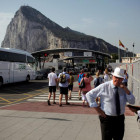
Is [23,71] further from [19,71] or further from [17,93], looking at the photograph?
[17,93]

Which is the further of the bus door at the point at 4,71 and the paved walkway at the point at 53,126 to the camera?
the bus door at the point at 4,71

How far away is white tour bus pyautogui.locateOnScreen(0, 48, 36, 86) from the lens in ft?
66.4

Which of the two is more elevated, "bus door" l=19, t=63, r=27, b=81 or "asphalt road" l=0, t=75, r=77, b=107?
"bus door" l=19, t=63, r=27, b=81

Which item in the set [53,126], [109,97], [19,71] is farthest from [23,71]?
[109,97]

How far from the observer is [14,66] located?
22.4 meters

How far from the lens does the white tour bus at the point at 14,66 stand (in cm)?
2024

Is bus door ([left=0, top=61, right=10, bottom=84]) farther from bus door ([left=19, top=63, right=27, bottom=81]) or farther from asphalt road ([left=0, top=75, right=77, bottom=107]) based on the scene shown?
bus door ([left=19, top=63, right=27, bottom=81])

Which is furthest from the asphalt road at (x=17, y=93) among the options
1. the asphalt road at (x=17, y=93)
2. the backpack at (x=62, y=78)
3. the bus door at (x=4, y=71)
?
the backpack at (x=62, y=78)

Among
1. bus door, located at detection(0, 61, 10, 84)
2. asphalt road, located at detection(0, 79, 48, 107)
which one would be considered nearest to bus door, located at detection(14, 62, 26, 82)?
bus door, located at detection(0, 61, 10, 84)

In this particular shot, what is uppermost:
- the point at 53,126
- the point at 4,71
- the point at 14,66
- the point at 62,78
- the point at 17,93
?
the point at 14,66

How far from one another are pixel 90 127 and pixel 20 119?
2459mm

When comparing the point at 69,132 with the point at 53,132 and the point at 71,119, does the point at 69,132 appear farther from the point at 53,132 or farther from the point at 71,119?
the point at 71,119

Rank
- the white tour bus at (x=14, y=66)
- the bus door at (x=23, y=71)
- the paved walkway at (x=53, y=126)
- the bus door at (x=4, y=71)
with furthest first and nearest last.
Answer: the bus door at (x=23, y=71) → the white tour bus at (x=14, y=66) → the bus door at (x=4, y=71) → the paved walkway at (x=53, y=126)

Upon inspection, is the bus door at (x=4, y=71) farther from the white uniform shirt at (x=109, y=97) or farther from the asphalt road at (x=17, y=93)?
the white uniform shirt at (x=109, y=97)
